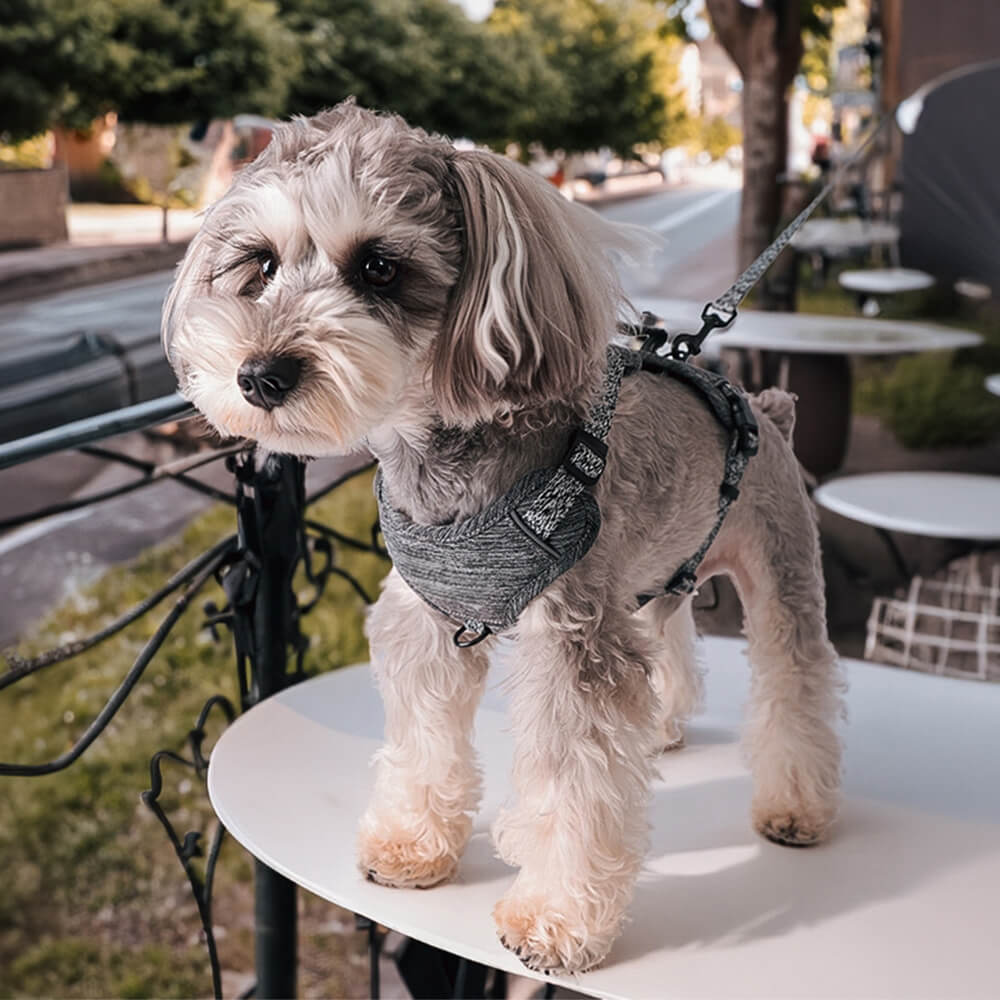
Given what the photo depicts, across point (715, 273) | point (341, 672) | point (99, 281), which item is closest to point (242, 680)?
point (341, 672)

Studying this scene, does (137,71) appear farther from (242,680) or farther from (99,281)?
(242,680)

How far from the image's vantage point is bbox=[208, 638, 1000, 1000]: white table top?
962 mm

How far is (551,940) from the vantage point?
0.96 m

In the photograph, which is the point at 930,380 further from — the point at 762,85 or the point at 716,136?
the point at 716,136

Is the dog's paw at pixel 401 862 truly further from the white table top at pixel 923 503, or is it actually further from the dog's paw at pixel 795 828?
the white table top at pixel 923 503

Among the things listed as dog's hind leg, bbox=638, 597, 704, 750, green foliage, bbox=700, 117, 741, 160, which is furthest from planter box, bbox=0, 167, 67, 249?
dog's hind leg, bbox=638, 597, 704, 750

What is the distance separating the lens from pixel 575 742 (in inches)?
39.8

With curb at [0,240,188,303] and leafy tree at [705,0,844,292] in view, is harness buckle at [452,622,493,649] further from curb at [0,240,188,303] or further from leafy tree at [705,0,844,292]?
curb at [0,240,188,303]

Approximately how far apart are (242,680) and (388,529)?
0.52 metres

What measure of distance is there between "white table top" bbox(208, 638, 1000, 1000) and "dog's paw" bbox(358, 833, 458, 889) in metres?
0.02

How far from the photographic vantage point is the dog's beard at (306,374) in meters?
0.88

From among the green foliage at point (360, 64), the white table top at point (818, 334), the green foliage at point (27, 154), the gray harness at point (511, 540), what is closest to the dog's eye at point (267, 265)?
the gray harness at point (511, 540)

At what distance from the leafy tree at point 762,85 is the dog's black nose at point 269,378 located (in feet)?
16.4

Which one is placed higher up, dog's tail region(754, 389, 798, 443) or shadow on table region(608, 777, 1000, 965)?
dog's tail region(754, 389, 798, 443)
